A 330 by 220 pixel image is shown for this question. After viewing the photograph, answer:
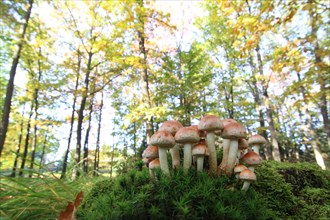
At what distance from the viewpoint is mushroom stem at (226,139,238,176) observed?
1.76m

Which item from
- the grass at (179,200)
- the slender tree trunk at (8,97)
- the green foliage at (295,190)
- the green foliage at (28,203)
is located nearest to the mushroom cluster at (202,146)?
the grass at (179,200)

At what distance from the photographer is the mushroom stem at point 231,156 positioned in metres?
1.76

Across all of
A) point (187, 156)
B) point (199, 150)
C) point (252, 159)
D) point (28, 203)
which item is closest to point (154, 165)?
point (187, 156)

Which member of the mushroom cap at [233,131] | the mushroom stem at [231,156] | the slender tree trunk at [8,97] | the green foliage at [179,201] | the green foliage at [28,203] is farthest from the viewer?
the slender tree trunk at [8,97]

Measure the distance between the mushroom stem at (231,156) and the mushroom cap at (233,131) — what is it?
3.7 inches

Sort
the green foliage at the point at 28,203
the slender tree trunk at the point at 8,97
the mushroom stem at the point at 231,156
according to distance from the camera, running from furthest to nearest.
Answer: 1. the slender tree trunk at the point at 8,97
2. the mushroom stem at the point at 231,156
3. the green foliage at the point at 28,203

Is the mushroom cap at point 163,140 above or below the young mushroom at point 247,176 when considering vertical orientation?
above

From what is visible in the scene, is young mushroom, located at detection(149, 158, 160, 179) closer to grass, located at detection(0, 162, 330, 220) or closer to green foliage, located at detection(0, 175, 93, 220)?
grass, located at detection(0, 162, 330, 220)

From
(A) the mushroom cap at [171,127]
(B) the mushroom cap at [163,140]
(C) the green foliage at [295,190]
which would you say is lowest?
(C) the green foliage at [295,190]

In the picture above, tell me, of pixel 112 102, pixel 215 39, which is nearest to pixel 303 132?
pixel 215 39

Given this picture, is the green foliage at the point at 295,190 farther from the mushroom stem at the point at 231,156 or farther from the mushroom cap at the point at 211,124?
the mushroom cap at the point at 211,124

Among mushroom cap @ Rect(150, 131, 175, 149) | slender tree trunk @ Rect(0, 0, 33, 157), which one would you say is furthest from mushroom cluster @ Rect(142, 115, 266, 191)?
slender tree trunk @ Rect(0, 0, 33, 157)

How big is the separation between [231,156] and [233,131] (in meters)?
0.26

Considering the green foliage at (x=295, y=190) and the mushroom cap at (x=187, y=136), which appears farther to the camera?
the green foliage at (x=295, y=190)
